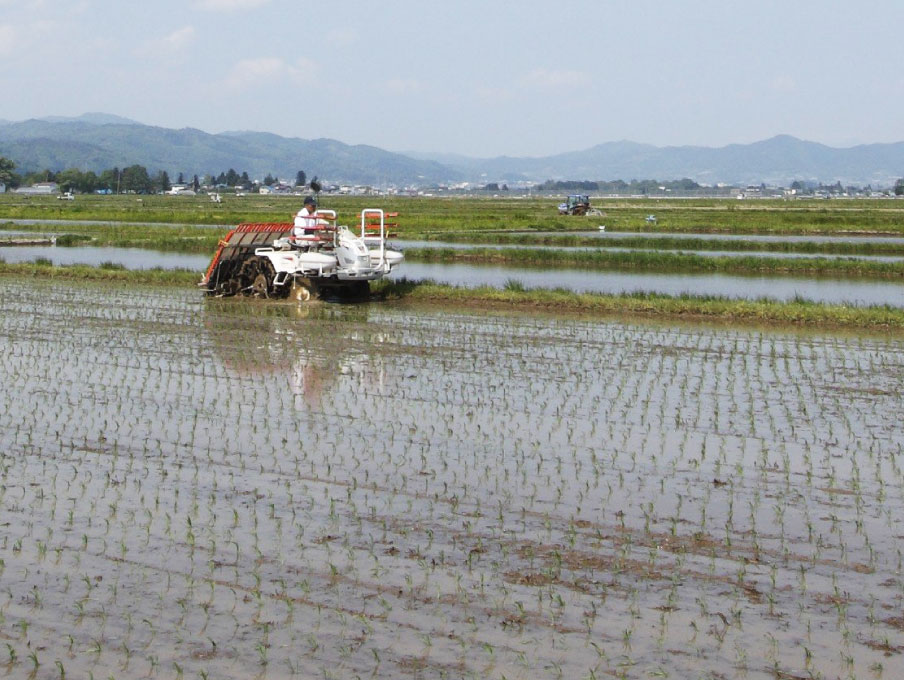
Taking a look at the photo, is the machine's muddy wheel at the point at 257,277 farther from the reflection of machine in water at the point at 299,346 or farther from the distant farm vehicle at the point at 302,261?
the reflection of machine in water at the point at 299,346

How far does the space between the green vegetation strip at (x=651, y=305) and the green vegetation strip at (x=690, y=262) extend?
8.44 meters

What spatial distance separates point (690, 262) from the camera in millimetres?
27672

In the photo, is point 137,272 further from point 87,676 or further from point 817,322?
point 87,676

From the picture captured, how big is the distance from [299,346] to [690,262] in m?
15.4

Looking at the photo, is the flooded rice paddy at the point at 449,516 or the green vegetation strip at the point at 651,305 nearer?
the flooded rice paddy at the point at 449,516

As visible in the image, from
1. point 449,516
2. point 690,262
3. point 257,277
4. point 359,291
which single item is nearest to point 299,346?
point 359,291

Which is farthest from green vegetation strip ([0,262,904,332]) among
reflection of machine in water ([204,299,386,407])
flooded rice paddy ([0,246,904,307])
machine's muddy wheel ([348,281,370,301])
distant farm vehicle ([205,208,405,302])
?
reflection of machine in water ([204,299,386,407])

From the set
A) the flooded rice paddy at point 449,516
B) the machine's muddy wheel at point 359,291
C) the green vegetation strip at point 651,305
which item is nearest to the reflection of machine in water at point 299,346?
the flooded rice paddy at point 449,516

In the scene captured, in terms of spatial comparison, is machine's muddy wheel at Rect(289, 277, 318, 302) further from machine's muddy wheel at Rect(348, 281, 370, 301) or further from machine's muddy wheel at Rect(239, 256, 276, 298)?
machine's muddy wheel at Rect(348, 281, 370, 301)

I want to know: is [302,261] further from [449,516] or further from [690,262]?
[690,262]

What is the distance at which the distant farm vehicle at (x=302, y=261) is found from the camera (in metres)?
18.2

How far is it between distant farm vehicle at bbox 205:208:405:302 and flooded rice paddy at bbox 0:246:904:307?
3.00 metres

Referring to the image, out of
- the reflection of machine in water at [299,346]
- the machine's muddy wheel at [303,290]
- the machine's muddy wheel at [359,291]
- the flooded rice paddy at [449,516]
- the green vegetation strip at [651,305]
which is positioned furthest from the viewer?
the machine's muddy wheel at [359,291]

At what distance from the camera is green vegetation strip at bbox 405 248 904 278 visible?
87.7 feet
